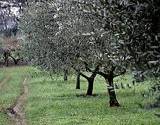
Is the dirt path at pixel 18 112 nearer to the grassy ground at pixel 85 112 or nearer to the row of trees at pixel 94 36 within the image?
the grassy ground at pixel 85 112

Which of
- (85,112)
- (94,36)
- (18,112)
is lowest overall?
(18,112)

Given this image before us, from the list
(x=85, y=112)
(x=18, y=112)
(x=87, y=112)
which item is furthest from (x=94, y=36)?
(x=18, y=112)

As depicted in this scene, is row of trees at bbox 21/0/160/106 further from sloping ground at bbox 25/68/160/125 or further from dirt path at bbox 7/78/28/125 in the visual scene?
dirt path at bbox 7/78/28/125

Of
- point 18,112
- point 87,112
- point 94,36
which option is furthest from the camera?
point 18,112

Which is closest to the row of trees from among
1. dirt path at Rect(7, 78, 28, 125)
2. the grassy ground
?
the grassy ground

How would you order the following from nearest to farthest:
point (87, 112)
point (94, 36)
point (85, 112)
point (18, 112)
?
1. point (94, 36)
2. point (87, 112)
3. point (85, 112)
4. point (18, 112)

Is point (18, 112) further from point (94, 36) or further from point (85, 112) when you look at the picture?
point (94, 36)

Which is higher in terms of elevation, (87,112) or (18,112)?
(87,112)

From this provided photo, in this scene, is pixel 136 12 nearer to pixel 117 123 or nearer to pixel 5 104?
pixel 117 123

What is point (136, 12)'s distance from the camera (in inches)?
430

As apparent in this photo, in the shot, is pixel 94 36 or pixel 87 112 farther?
pixel 87 112

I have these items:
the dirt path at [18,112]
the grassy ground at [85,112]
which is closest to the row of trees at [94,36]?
the grassy ground at [85,112]

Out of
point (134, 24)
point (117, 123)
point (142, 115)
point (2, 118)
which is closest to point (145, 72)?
point (134, 24)

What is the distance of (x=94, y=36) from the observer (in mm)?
19188
